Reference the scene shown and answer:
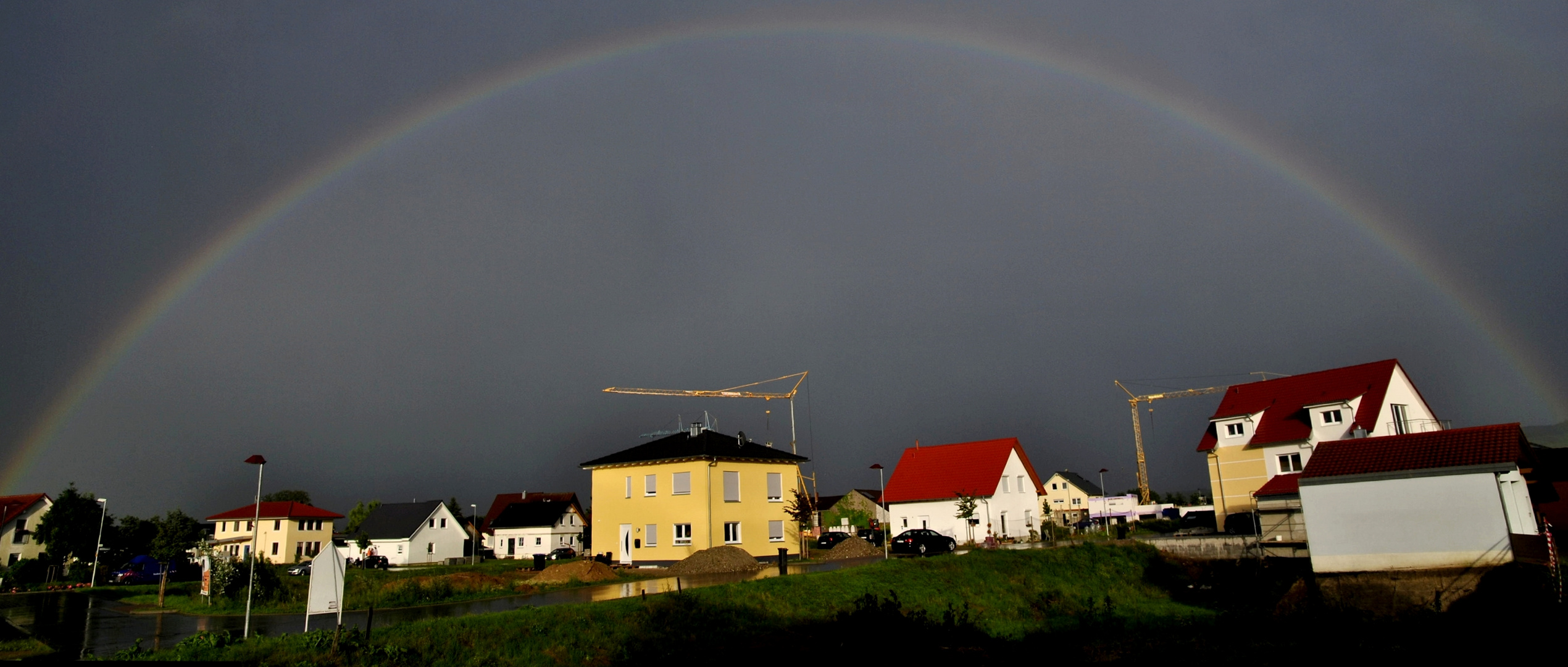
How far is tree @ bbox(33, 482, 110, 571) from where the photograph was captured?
2340 inches

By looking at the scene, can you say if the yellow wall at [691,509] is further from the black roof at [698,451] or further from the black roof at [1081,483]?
the black roof at [1081,483]

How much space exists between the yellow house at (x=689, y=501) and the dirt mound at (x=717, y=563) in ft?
9.46

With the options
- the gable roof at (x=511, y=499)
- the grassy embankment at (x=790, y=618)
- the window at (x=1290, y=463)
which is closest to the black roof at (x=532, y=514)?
the gable roof at (x=511, y=499)

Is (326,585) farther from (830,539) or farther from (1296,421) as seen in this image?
(1296,421)

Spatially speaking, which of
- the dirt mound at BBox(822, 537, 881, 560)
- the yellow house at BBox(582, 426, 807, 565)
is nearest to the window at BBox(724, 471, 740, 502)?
the yellow house at BBox(582, 426, 807, 565)

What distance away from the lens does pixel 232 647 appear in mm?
17547

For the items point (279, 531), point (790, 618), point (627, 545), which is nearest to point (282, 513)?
point (279, 531)

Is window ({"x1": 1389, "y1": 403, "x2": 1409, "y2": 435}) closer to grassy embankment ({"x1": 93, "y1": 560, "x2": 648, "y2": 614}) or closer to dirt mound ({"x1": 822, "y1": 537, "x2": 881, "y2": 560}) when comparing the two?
dirt mound ({"x1": 822, "y1": 537, "x2": 881, "y2": 560})

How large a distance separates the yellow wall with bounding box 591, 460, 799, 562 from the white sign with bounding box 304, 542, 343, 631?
23.3m

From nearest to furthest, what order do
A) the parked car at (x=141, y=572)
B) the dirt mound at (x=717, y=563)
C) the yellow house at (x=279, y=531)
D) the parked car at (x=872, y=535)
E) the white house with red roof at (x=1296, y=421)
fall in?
the dirt mound at (x=717, y=563) < the white house with red roof at (x=1296, y=421) < the parked car at (x=141, y=572) < the parked car at (x=872, y=535) < the yellow house at (x=279, y=531)

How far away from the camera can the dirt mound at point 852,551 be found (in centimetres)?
4209

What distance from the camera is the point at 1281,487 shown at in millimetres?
45781

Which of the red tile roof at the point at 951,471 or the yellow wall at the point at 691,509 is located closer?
the yellow wall at the point at 691,509

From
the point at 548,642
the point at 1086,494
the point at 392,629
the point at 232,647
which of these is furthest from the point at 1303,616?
the point at 1086,494
